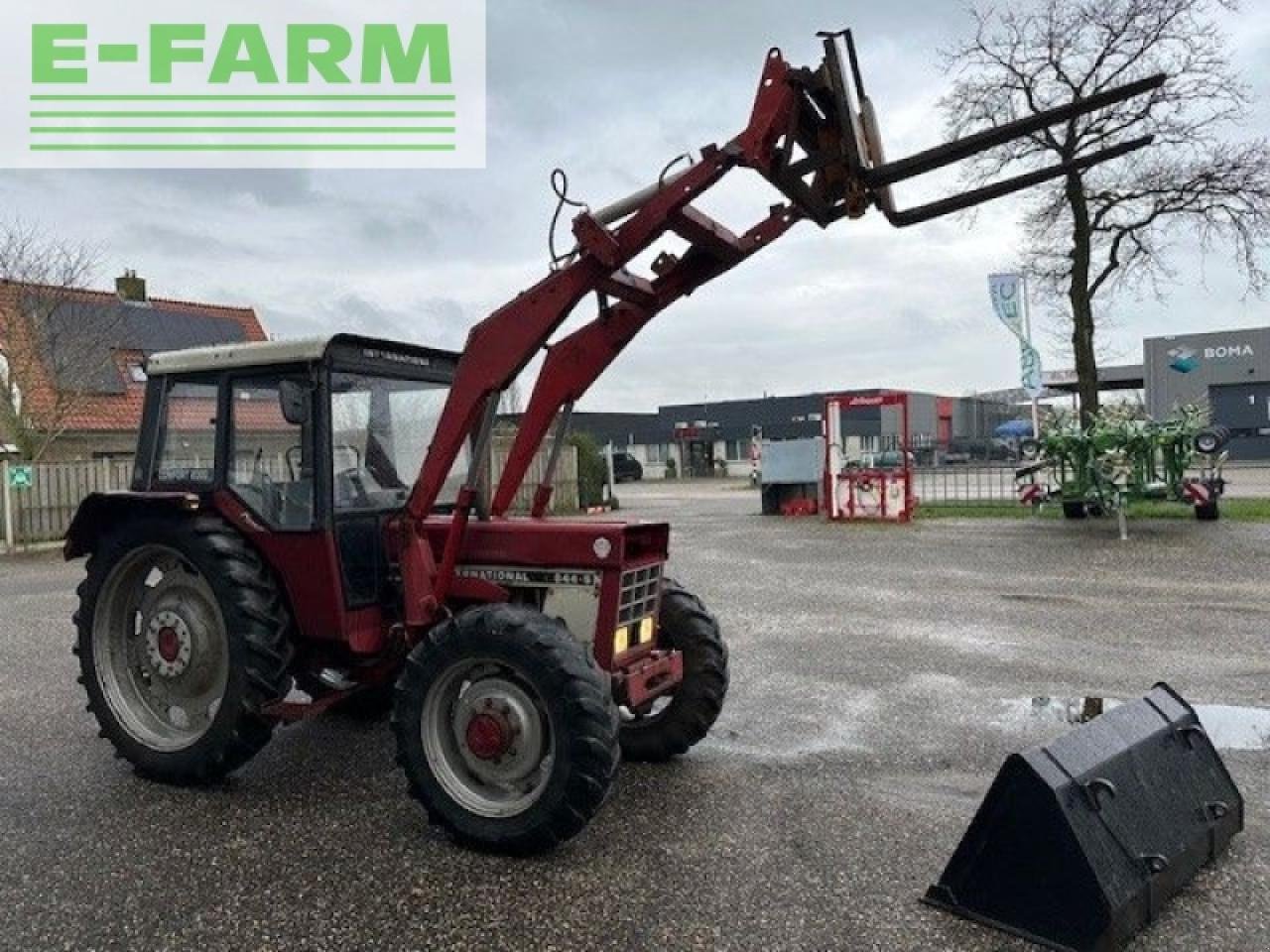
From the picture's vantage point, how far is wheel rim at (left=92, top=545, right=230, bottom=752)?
177 inches

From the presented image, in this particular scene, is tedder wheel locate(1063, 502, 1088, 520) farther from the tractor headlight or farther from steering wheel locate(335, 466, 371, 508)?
steering wheel locate(335, 466, 371, 508)

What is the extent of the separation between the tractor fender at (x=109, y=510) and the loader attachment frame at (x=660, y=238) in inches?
44.3

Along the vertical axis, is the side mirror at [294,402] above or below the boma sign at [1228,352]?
below

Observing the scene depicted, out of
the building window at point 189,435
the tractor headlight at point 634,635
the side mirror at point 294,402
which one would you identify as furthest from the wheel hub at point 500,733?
the building window at point 189,435

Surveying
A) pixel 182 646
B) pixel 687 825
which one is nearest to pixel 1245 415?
pixel 687 825

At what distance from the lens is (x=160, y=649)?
14.9 feet

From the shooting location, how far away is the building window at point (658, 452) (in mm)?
56125

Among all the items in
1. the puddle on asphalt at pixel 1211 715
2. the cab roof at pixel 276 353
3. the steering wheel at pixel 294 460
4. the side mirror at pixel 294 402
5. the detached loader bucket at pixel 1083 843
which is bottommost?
the puddle on asphalt at pixel 1211 715

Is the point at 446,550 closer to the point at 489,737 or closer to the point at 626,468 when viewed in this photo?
the point at 489,737

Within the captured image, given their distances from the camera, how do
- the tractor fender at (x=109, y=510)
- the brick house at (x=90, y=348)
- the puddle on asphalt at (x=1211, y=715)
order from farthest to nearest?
the brick house at (x=90, y=348) → the puddle on asphalt at (x=1211, y=715) → the tractor fender at (x=109, y=510)

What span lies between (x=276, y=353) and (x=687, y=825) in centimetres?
285

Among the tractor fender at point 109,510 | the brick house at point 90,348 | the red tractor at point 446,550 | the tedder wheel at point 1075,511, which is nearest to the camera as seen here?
the red tractor at point 446,550

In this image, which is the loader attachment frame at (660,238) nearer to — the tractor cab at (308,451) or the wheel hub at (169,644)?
the tractor cab at (308,451)

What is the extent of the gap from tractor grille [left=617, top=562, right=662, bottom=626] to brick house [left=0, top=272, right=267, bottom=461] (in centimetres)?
1360
